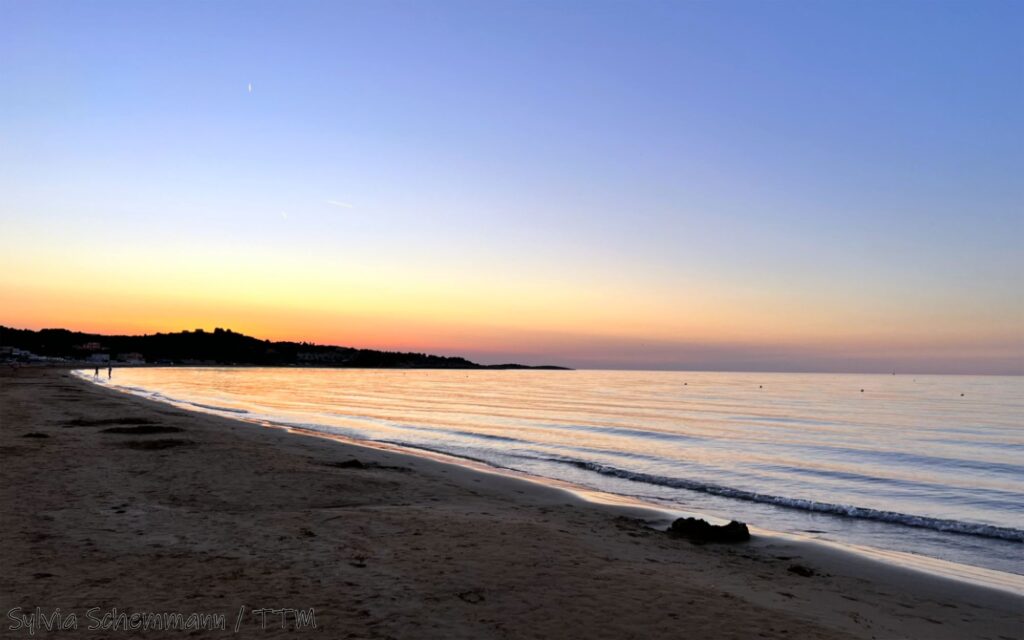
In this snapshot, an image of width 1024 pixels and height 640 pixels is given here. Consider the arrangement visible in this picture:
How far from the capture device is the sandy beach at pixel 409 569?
6.45m

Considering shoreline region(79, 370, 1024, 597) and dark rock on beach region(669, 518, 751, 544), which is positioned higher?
dark rock on beach region(669, 518, 751, 544)

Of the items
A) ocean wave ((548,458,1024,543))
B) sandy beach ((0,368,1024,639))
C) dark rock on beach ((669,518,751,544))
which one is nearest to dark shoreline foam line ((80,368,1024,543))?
ocean wave ((548,458,1024,543))

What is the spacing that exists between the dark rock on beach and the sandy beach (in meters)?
0.31

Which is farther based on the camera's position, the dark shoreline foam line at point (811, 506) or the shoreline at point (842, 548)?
the dark shoreline foam line at point (811, 506)

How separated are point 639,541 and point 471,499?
4873 mm

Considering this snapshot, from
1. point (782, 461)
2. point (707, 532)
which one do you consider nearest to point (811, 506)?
point (707, 532)

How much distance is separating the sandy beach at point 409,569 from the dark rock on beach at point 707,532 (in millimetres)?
315

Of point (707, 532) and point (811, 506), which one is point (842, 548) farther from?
point (811, 506)

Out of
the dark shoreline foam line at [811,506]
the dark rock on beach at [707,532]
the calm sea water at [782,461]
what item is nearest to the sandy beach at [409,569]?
the dark rock on beach at [707,532]

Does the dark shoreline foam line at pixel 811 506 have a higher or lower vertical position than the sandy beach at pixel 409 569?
lower

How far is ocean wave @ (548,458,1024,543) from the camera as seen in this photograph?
1400 cm

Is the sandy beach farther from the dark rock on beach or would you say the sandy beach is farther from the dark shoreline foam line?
the dark shoreline foam line

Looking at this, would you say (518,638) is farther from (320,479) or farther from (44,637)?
(320,479)

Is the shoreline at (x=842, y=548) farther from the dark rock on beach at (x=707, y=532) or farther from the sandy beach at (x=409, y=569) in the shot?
the dark rock on beach at (x=707, y=532)
